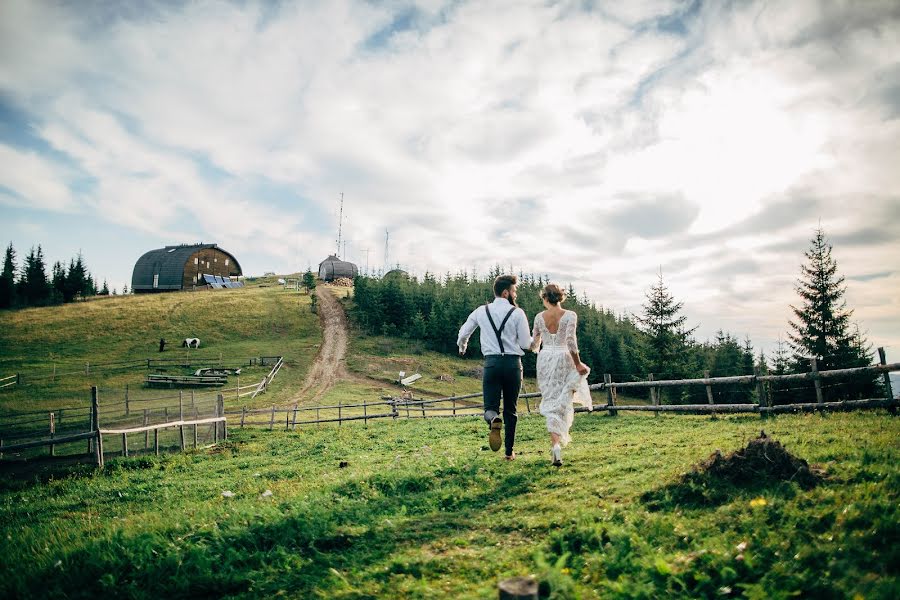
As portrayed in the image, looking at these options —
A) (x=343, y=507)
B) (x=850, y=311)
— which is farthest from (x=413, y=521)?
(x=850, y=311)

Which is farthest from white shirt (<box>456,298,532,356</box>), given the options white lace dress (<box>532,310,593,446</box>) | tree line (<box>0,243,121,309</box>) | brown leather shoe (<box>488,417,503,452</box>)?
tree line (<box>0,243,121,309</box>)

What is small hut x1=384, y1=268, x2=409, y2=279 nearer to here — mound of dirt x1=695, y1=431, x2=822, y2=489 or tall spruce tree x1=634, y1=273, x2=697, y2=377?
tall spruce tree x1=634, y1=273, x2=697, y2=377

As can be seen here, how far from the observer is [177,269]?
90.0 metres

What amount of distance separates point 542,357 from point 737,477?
312 centimetres

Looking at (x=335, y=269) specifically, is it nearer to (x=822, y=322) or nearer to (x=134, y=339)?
(x=134, y=339)

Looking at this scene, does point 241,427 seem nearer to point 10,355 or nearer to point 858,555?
point 858,555

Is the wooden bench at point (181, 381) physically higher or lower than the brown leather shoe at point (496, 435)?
lower

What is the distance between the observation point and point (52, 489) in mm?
12438

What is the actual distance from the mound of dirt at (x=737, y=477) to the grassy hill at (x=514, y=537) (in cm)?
5

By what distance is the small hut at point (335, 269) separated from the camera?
104 metres

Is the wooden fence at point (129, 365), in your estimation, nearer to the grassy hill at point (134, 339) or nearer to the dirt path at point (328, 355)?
the grassy hill at point (134, 339)

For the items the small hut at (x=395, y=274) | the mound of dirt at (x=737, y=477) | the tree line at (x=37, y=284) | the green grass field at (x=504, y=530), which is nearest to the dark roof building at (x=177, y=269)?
the tree line at (x=37, y=284)

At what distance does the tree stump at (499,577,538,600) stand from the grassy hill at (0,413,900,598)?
655 millimetres

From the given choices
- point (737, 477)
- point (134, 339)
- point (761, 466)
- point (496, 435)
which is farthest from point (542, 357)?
point (134, 339)
